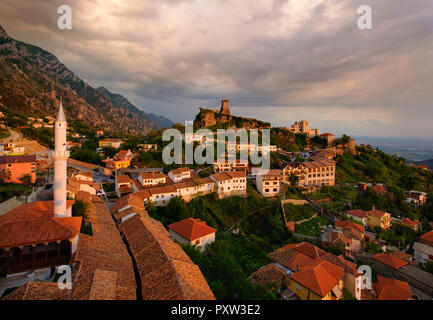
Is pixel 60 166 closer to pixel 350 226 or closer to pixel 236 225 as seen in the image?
pixel 236 225

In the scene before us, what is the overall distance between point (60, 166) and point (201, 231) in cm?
1429

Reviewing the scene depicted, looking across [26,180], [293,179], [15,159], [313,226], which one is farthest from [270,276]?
[15,159]

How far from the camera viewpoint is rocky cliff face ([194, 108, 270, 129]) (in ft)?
249

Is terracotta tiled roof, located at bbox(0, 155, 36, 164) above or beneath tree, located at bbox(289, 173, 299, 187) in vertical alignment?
above

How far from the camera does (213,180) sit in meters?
35.2

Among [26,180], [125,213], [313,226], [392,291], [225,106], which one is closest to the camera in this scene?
[392,291]

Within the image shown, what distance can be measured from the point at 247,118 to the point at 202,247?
61.8 m

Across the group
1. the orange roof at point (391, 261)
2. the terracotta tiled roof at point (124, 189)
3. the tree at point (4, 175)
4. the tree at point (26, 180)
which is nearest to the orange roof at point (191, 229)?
the terracotta tiled roof at point (124, 189)

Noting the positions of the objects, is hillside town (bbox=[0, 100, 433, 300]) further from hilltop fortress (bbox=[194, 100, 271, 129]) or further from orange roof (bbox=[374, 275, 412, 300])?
hilltop fortress (bbox=[194, 100, 271, 129])

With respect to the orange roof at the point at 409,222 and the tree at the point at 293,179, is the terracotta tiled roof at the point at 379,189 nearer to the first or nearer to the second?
the orange roof at the point at 409,222

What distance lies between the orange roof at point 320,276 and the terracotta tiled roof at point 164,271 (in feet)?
26.8

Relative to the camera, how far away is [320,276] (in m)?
16.1

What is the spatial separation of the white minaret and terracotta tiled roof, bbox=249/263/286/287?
51.3 ft

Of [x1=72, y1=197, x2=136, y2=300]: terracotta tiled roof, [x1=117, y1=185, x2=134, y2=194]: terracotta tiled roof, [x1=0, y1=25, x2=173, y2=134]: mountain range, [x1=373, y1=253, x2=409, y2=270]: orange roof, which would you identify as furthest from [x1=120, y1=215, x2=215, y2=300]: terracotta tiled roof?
[x1=0, y1=25, x2=173, y2=134]: mountain range
